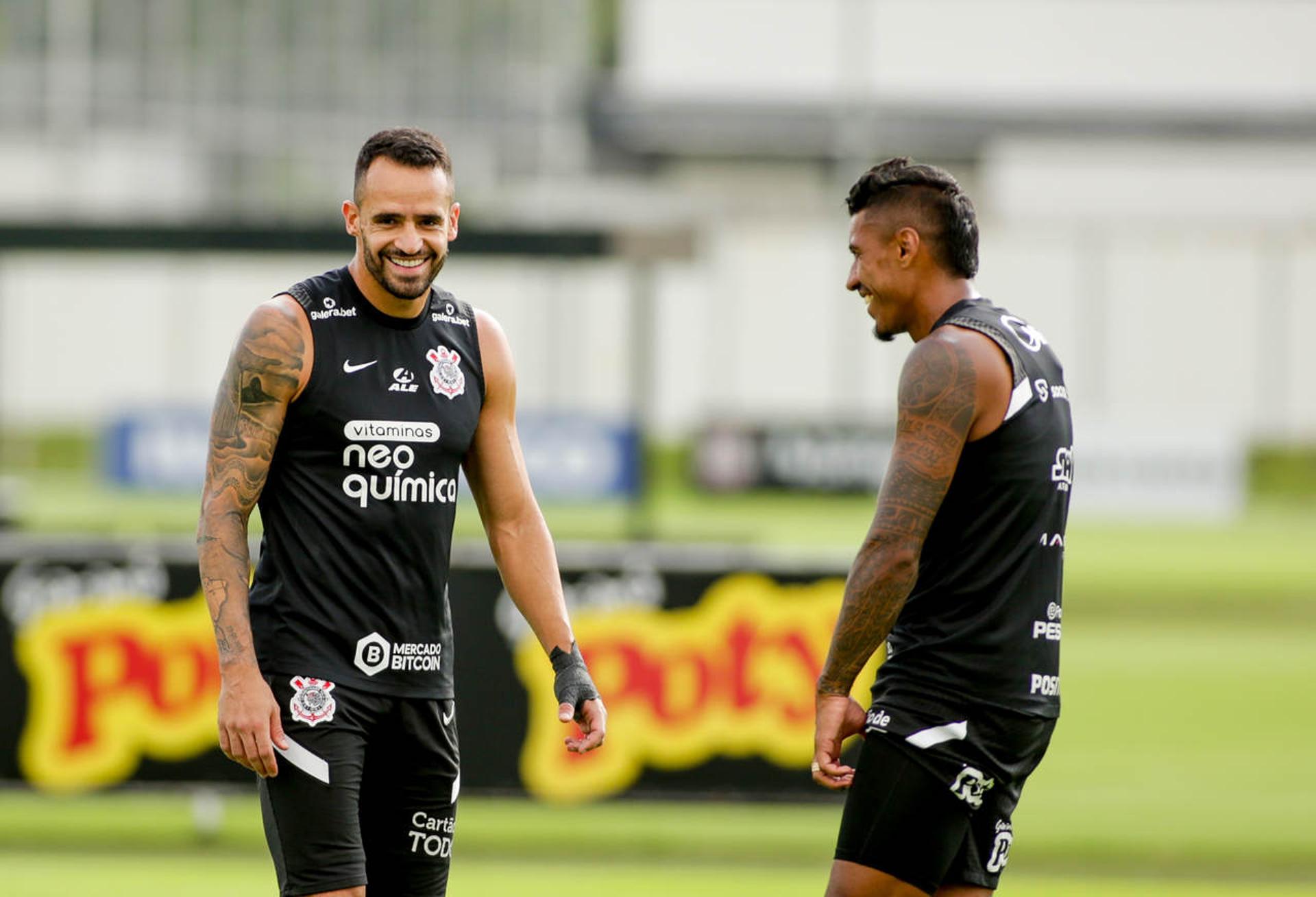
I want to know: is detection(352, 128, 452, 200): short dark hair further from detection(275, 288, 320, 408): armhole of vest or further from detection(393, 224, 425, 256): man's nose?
detection(275, 288, 320, 408): armhole of vest

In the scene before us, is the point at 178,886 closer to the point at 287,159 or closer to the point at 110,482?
the point at 110,482

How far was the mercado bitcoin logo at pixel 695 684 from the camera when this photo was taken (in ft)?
28.0

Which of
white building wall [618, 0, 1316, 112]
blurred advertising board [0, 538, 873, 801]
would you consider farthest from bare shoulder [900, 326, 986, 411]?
white building wall [618, 0, 1316, 112]

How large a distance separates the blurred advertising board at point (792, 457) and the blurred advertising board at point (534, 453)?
5067mm

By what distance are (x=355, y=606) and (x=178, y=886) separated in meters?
3.64

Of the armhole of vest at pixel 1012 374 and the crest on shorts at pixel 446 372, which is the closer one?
the armhole of vest at pixel 1012 374

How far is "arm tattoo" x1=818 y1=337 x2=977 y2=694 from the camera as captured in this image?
4.23 m

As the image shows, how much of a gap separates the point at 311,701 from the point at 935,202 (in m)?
1.84

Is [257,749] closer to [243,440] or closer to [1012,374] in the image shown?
[243,440]

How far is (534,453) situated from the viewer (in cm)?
2422

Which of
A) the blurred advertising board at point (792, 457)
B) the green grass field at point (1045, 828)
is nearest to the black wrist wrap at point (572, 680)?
the green grass field at point (1045, 828)

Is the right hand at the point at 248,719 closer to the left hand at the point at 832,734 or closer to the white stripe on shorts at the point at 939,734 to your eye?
the left hand at the point at 832,734

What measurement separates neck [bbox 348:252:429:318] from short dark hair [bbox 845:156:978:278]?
3.55ft

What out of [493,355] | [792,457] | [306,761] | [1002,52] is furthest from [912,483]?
[1002,52]
